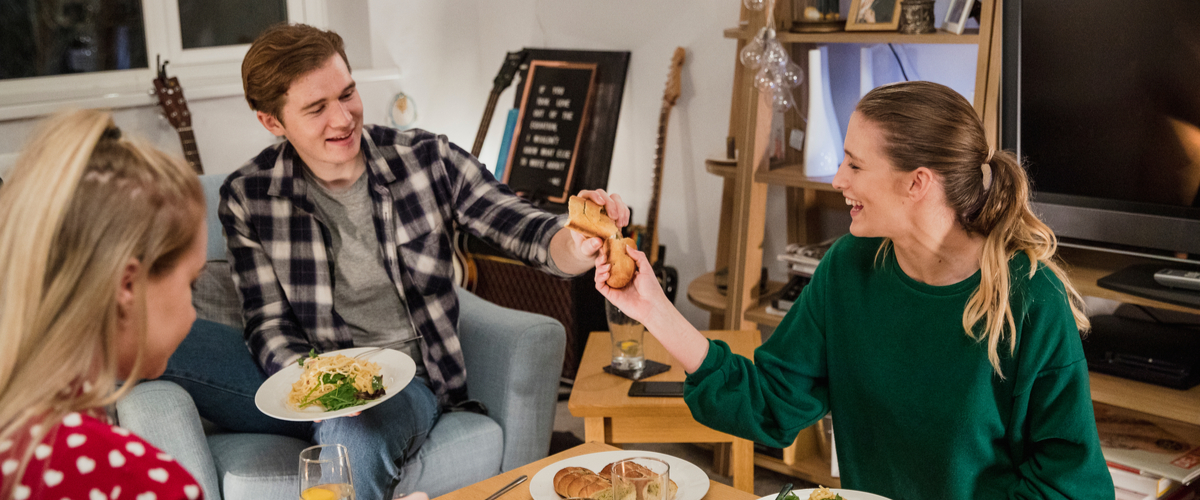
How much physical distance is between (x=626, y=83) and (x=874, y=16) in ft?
4.31

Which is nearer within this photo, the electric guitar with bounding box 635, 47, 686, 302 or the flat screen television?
the flat screen television

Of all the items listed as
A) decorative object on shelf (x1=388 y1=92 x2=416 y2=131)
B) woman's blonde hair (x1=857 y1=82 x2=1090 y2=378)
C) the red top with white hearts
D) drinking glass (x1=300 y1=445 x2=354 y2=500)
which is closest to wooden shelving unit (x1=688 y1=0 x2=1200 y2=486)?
woman's blonde hair (x1=857 y1=82 x2=1090 y2=378)

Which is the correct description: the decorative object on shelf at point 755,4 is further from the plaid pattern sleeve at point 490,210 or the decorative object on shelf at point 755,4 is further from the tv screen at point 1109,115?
the plaid pattern sleeve at point 490,210

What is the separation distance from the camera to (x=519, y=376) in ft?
6.85

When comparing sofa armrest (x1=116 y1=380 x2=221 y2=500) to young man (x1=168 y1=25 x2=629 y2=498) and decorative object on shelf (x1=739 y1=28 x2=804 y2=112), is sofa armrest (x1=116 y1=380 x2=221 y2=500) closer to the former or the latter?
young man (x1=168 y1=25 x2=629 y2=498)

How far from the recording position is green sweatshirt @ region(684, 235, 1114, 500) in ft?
4.44

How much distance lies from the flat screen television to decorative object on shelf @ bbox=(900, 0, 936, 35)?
0.17 meters

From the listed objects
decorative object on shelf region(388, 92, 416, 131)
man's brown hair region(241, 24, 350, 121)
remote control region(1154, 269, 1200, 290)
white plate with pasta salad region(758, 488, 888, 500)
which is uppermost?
man's brown hair region(241, 24, 350, 121)

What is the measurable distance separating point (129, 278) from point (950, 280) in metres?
1.16

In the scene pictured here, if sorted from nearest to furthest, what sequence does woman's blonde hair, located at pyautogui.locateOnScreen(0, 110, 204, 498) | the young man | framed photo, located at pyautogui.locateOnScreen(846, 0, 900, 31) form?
1. woman's blonde hair, located at pyautogui.locateOnScreen(0, 110, 204, 498)
2. the young man
3. framed photo, located at pyautogui.locateOnScreen(846, 0, 900, 31)

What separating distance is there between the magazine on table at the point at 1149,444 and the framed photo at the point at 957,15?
1000mm

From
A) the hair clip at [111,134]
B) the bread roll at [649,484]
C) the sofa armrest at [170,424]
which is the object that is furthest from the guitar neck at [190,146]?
the hair clip at [111,134]

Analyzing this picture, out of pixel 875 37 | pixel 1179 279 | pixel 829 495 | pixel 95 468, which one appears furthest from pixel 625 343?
pixel 95 468

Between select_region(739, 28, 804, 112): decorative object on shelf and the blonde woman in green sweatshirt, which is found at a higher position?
select_region(739, 28, 804, 112): decorative object on shelf
